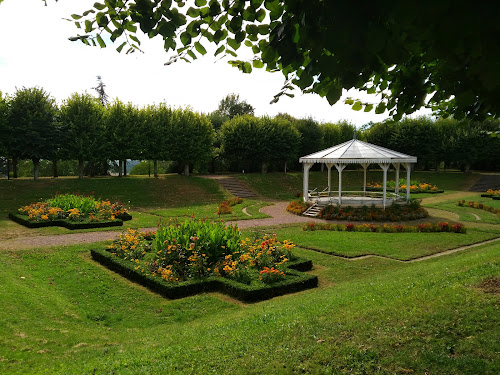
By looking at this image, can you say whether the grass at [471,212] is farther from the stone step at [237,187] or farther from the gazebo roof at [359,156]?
the stone step at [237,187]

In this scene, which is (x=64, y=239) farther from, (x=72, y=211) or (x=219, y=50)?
(x=219, y=50)

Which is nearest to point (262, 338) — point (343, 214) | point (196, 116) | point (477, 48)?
point (477, 48)

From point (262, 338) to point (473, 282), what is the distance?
3.92m

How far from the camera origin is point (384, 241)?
14.7 metres

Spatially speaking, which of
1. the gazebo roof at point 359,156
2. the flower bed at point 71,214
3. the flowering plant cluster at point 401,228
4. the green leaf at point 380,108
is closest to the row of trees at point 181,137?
the gazebo roof at point 359,156

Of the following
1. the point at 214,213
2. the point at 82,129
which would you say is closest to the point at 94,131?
the point at 82,129

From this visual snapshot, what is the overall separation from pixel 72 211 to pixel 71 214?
254 millimetres

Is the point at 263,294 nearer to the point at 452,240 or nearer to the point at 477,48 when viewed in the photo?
the point at 477,48

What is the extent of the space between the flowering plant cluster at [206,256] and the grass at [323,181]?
22.2 metres

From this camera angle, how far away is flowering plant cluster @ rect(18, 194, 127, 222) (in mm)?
17409

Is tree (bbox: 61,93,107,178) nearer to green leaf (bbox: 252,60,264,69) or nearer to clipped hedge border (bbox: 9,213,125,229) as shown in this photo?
clipped hedge border (bbox: 9,213,125,229)

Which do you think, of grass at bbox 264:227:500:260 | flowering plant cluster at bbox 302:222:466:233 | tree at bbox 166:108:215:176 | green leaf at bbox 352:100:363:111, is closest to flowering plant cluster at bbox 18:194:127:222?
grass at bbox 264:227:500:260

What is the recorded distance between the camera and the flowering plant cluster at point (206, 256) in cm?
970

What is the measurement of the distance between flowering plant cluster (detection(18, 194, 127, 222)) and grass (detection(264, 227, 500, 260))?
7.95m
